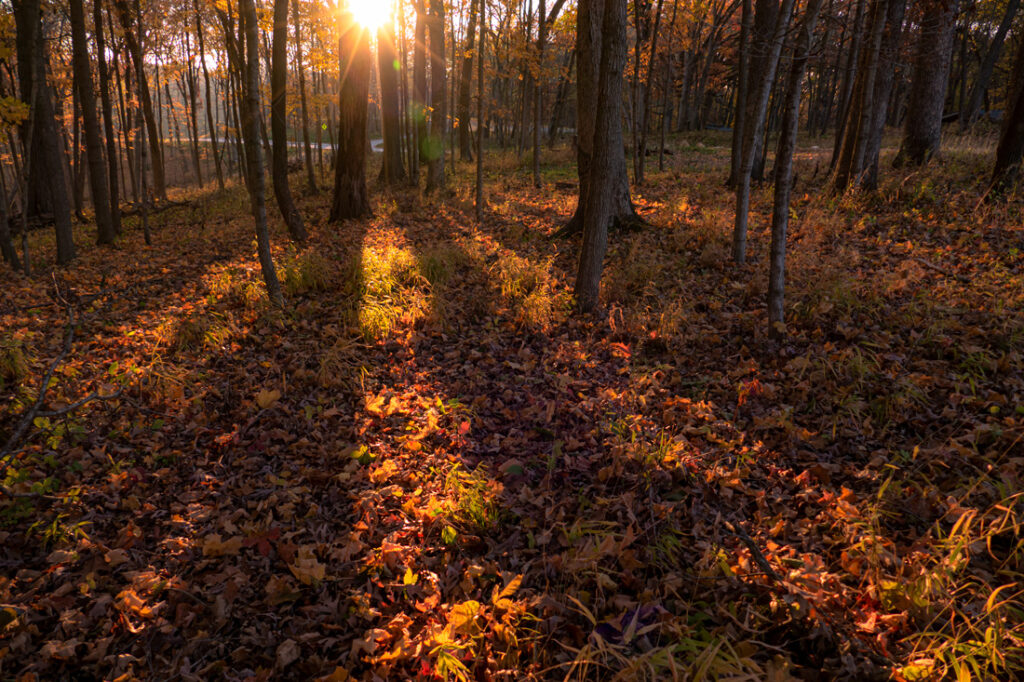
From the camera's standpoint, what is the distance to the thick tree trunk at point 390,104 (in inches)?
642

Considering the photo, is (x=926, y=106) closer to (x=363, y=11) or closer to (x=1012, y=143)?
(x=1012, y=143)

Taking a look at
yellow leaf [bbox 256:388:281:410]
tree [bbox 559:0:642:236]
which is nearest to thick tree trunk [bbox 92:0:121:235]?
tree [bbox 559:0:642:236]

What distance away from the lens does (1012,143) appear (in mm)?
8625

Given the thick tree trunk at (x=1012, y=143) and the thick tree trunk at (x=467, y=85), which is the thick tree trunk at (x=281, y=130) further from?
the thick tree trunk at (x=1012, y=143)

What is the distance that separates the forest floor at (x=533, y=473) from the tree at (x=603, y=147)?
519 mm

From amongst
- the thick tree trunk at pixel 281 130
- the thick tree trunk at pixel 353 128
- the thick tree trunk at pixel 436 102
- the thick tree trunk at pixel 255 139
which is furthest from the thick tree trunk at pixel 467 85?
the thick tree trunk at pixel 255 139

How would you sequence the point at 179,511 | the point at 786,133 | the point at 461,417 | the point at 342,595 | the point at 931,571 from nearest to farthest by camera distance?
the point at 931,571 < the point at 342,595 < the point at 179,511 < the point at 461,417 < the point at 786,133

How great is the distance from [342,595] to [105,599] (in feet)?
4.79

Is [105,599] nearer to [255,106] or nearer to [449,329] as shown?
[449,329]

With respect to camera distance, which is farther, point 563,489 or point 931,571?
point 563,489

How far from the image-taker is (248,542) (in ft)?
11.4

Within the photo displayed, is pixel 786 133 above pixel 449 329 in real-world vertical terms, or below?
above

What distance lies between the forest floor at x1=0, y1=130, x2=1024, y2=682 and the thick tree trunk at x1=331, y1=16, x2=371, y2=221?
Answer: 4.88 meters

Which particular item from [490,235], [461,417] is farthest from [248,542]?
[490,235]
